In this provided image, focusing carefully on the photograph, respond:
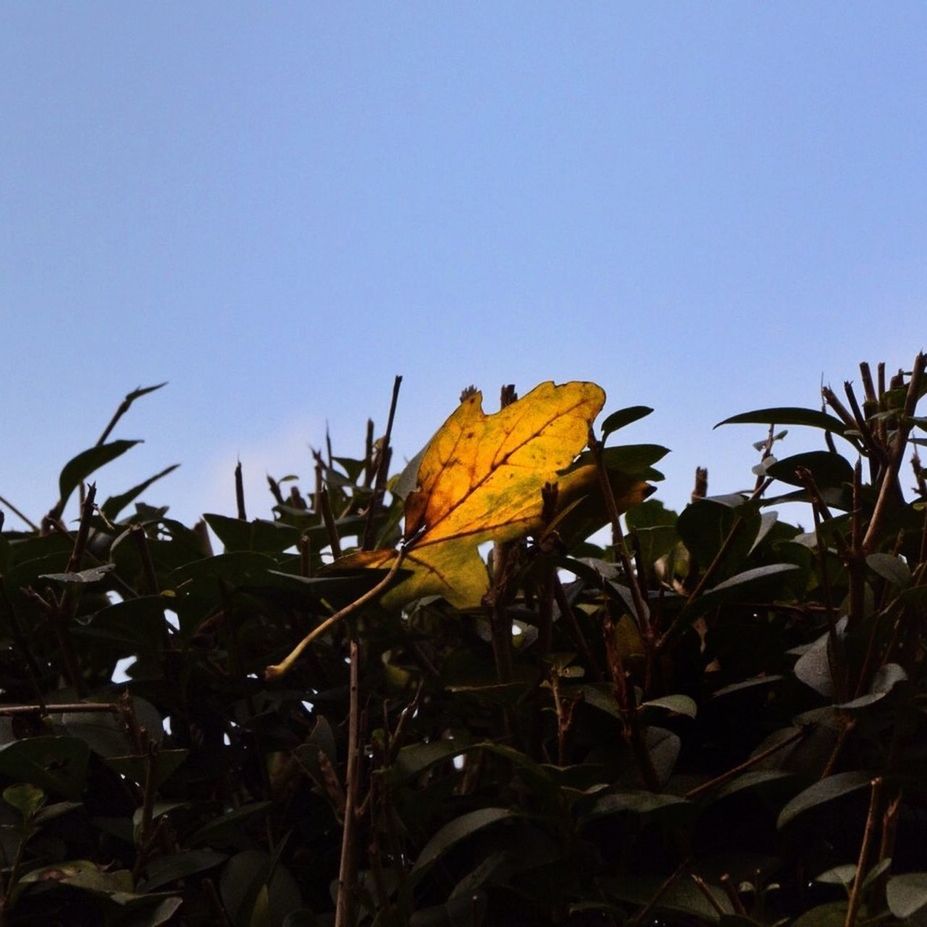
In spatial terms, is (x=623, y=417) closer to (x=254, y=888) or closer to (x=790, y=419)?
(x=790, y=419)

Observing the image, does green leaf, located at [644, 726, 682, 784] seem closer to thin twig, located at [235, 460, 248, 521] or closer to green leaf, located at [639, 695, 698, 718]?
green leaf, located at [639, 695, 698, 718]

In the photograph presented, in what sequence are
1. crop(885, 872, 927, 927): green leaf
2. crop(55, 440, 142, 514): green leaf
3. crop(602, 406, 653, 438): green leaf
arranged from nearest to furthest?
1. crop(885, 872, 927, 927): green leaf
2. crop(602, 406, 653, 438): green leaf
3. crop(55, 440, 142, 514): green leaf

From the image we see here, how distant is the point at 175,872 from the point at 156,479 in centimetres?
34

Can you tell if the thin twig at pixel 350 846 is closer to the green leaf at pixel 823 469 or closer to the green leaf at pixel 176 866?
the green leaf at pixel 176 866

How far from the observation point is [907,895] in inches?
20.0

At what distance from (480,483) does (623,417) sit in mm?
104

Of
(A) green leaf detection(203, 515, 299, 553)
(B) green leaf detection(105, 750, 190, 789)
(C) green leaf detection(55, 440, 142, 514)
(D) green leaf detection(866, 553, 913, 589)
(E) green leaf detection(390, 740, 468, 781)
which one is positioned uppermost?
(C) green leaf detection(55, 440, 142, 514)

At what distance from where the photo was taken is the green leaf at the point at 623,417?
707mm

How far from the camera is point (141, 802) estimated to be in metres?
0.71

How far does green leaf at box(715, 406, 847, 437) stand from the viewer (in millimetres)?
703

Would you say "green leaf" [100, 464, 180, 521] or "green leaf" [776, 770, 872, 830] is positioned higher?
"green leaf" [100, 464, 180, 521]

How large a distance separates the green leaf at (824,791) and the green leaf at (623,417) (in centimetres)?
23

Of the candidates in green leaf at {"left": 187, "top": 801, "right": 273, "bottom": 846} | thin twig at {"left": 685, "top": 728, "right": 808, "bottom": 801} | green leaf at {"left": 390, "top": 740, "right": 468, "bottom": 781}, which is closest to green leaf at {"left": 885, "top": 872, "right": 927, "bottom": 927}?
thin twig at {"left": 685, "top": 728, "right": 808, "bottom": 801}

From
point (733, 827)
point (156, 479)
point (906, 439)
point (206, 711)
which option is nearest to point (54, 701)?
point (206, 711)
